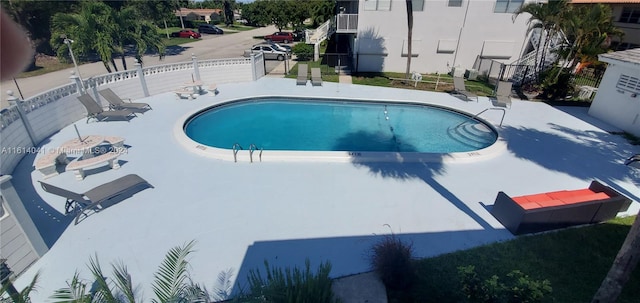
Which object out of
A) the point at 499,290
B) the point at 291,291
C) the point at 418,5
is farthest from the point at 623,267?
the point at 418,5

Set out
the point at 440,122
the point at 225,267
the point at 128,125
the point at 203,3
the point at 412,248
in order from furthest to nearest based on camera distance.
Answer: the point at 203,3 → the point at 440,122 → the point at 128,125 → the point at 412,248 → the point at 225,267

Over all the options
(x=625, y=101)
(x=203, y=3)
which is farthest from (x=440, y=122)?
(x=203, y=3)

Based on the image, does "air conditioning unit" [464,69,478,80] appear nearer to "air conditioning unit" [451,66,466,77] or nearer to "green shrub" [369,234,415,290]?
"air conditioning unit" [451,66,466,77]

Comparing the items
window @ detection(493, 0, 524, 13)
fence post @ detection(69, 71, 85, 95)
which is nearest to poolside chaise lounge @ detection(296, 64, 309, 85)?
fence post @ detection(69, 71, 85, 95)

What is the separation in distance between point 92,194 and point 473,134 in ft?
48.5

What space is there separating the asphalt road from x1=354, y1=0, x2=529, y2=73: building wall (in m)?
8.39

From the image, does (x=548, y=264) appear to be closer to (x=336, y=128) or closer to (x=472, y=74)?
(x=336, y=128)

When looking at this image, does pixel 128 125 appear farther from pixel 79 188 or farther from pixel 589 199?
pixel 589 199

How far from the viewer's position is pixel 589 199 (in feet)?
26.9

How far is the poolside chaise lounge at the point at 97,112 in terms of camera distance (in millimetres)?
13531

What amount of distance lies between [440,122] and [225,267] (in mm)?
13211

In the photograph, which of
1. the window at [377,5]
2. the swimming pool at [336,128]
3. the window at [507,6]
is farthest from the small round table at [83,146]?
the window at [507,6]

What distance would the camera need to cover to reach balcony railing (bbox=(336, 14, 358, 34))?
23250 millimetres

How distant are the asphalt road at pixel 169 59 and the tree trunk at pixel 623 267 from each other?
68.0 feet
